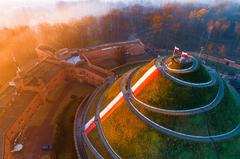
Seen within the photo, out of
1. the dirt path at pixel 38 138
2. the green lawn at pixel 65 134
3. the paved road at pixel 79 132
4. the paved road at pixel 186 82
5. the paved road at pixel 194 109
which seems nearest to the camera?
the paved road at pixel 194 109

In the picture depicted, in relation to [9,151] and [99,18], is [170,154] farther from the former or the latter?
[99,18]

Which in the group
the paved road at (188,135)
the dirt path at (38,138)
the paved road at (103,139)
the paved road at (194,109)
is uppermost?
the paved road at (194,109)

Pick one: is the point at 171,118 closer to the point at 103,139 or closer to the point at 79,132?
the point at 103,139

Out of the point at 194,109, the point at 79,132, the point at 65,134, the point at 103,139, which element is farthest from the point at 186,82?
the point at 65,134

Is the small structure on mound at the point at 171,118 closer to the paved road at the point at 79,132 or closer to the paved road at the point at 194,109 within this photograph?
the paved road at the point at 194,109

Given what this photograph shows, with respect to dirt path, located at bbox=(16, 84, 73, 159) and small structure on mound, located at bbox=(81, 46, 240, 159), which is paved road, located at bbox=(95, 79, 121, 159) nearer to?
small structure on mound, located at bbox=(81, 46, 240, 159)

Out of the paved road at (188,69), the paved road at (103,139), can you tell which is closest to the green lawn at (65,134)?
the paved road at (103,139)

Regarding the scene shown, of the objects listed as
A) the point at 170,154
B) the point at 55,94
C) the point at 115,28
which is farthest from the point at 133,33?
the point at 170,154

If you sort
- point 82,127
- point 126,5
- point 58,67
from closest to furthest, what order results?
point 82,127, point 58,67, point 126,5
